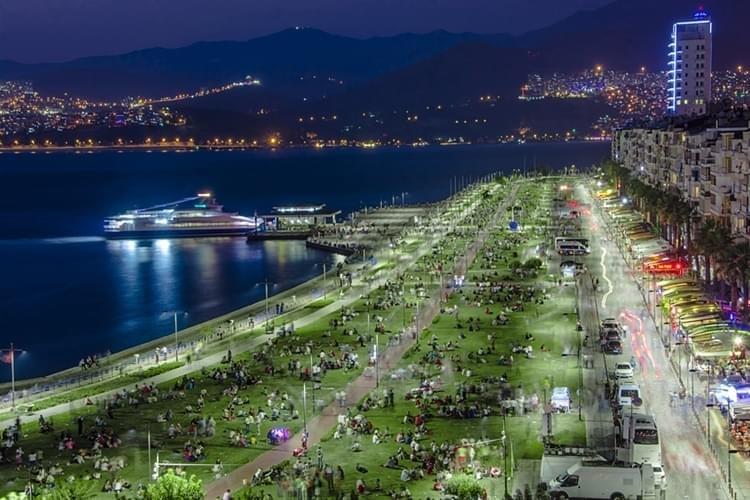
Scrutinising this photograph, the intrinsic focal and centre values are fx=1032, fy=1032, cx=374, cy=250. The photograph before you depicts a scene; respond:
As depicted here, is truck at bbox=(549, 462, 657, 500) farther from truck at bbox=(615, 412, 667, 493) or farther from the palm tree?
the palm tree

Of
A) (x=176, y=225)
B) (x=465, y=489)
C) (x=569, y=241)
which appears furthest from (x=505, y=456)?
(x=176, y=225)

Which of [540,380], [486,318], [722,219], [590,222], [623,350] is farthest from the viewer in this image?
[590,222]

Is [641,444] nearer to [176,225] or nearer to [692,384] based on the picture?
[692,384]

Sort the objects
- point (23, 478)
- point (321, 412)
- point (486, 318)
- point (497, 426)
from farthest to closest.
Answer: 1. point (486, 318)
2. point (321, 412)
3. point (497, 426)
4. point (23, 478)

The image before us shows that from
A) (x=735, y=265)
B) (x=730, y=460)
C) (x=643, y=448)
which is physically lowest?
(x=730, y=460)

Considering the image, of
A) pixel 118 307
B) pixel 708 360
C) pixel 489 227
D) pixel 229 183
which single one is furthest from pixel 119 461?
pixel 229 183

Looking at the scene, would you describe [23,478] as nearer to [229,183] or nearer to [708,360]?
[708,360]

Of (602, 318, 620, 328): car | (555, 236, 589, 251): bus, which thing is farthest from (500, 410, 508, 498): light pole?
(555, 236, 589, 251): bus

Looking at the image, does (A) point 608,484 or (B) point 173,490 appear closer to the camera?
(B) point 173,490
